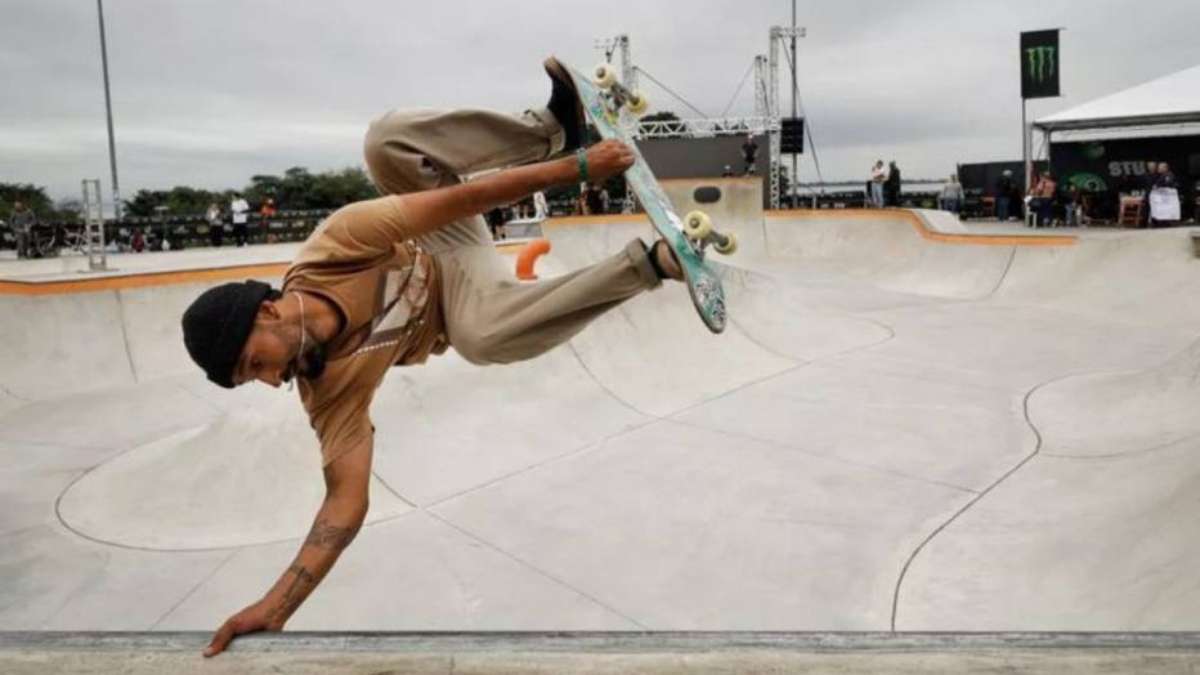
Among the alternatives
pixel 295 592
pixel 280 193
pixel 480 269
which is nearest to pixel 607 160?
pixel 480 269

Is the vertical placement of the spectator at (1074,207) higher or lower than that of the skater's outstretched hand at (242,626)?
higher

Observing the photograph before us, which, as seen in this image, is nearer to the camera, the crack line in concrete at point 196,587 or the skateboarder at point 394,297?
the skateboarder at point 394,297

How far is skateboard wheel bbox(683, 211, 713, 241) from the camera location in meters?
3.01

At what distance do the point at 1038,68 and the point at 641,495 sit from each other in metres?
22.1

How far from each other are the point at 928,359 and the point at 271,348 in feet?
27.7

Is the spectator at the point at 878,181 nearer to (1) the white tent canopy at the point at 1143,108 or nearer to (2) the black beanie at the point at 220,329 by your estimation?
(1) the white tent canopy at the point at 1143,108

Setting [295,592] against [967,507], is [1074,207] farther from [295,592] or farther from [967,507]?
[295,592]

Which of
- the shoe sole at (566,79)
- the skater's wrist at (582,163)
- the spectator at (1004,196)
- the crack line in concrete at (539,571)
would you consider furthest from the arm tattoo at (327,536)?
the spectator at (1004,196)

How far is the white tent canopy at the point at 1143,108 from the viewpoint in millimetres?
17938

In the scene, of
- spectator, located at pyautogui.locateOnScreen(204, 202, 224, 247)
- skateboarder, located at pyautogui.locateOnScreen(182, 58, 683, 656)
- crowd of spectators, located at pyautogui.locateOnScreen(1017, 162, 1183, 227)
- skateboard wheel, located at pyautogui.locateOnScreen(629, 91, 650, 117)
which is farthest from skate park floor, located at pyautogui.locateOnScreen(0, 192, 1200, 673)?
spectator, located at pyautogui.locateOnScreen(204, 202, 224, 247)

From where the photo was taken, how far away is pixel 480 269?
10.5 ft

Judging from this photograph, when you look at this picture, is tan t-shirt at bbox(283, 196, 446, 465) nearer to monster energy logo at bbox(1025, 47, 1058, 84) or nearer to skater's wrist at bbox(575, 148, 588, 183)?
skater's wrist at bbox(575, 148, 588, 183)

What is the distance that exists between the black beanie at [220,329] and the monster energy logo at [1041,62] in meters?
24.8

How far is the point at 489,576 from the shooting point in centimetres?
454
